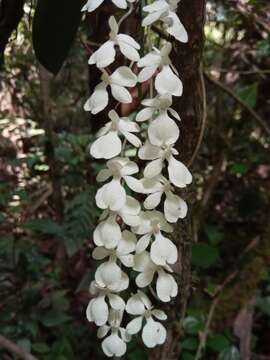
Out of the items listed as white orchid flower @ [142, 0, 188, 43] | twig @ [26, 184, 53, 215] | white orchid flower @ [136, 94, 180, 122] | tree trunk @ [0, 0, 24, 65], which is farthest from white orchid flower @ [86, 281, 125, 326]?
twig @ [26, 184, 53, 215]

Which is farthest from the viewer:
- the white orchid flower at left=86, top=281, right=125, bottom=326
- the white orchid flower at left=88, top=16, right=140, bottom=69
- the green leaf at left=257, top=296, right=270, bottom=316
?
the green leaf at left=257, top=296, right=270, bottom=316

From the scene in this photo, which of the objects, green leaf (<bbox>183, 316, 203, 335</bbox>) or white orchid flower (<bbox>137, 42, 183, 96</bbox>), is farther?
green leaf (<bbox>183, 316, 203, 335</bbox>)

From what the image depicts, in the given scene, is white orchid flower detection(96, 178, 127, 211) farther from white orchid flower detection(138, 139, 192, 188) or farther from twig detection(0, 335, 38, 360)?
twig detection(0, 335, 38, 360)

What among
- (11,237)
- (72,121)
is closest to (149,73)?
(11,237)

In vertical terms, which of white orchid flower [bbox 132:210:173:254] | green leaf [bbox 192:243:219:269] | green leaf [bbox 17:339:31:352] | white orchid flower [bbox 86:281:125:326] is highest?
white orchid flower [bbox 132:210:173:254]

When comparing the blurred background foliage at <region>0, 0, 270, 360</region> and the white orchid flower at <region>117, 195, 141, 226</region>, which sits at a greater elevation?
the white orchid flower at <region>117, 195, 141, 226</region>

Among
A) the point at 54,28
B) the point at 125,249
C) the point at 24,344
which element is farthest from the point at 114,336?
the point at 24,344

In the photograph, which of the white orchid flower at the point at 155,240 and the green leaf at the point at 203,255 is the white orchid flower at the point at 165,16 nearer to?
the white orchid flower at the point at 155,240

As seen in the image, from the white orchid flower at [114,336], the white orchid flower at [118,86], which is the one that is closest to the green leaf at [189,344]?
the white orchid flower at [114,336]

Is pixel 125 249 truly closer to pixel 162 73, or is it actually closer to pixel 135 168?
pixel 135 168
